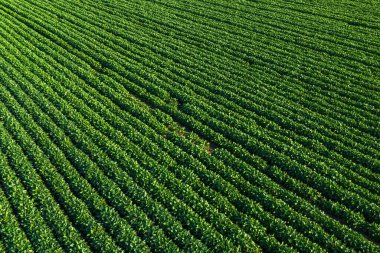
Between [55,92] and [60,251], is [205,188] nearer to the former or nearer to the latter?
[60,251]

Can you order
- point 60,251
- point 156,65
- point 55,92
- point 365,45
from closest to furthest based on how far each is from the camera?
point 60,251
point 55,92
point 156,65
point 365,45

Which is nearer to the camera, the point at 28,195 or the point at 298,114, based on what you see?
the point at 28,195

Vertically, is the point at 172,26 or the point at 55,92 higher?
the point at 172,26

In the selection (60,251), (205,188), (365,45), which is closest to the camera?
(60,251)

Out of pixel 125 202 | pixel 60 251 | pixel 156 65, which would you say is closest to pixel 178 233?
pixel 125 202

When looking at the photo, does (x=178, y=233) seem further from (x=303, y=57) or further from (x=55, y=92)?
(x=303, y=57)

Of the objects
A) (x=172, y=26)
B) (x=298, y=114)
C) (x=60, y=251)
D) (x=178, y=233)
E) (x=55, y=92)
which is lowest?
(x=60, y=251)
